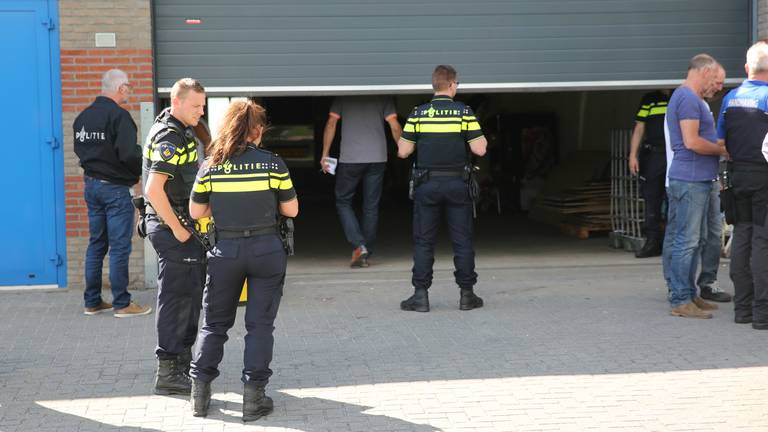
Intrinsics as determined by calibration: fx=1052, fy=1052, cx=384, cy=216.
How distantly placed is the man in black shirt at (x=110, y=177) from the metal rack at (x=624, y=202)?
5565 mm

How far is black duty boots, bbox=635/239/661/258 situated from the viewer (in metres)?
10.8

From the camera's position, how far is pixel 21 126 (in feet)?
30.3

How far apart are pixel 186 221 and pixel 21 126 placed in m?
3.99

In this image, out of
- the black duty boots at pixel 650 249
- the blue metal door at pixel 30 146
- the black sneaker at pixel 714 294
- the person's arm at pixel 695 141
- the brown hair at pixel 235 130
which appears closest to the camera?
the brown hair at pixel 235 130

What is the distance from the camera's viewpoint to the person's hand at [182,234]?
584 cm

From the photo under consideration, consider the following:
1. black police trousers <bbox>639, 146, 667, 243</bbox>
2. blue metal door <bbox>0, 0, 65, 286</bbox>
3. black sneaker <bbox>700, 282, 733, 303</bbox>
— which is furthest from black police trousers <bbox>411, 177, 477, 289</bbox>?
blue metal door <bbox>0, 0, 65, 286</bbox>

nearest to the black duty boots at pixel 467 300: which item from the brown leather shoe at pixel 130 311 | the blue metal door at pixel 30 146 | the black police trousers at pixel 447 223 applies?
the black police trousers at pixel 447 223

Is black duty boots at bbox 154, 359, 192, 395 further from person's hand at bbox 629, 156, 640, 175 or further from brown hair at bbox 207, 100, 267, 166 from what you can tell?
person's hand at bbox 629, 156, 640, 175

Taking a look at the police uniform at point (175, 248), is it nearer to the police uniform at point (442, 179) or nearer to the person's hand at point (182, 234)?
the person's hand at point (182, 234)

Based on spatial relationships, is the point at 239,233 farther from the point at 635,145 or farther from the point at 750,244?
the point at 635,145

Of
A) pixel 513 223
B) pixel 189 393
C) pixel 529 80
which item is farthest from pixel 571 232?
pixel 189 393

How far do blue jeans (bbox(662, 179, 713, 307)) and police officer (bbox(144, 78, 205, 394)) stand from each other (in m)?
3.76

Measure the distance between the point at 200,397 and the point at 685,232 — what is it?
4071 millimetres

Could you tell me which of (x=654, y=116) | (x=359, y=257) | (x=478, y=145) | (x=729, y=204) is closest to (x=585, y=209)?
(x=654, y=116)
